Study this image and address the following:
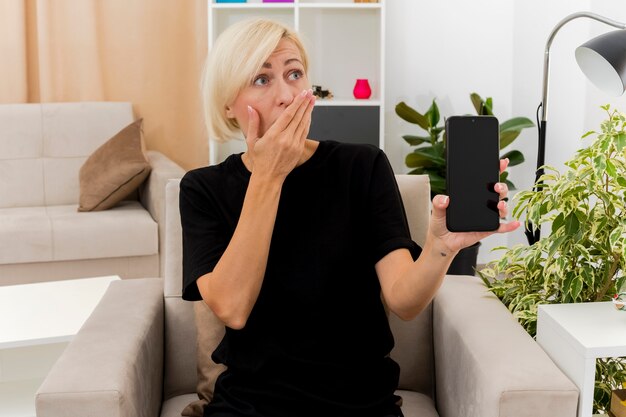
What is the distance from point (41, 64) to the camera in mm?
4156

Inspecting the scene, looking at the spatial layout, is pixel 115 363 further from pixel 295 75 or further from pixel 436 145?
pixel 436 145

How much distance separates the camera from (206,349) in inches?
68.9

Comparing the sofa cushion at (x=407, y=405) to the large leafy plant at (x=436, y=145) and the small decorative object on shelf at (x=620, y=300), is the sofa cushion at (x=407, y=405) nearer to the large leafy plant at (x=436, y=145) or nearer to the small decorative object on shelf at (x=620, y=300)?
the small decorative object on shelf at (x=620, y=300)

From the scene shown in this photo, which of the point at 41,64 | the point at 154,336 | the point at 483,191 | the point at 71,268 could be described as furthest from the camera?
the point at 41,64

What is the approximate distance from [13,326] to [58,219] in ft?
3.73

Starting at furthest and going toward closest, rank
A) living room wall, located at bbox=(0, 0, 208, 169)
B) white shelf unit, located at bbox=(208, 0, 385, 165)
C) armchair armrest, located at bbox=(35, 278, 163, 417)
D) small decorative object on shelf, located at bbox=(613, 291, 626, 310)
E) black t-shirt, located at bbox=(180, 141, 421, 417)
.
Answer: white shelf unit, located at bbox=(208, 0, 385, 165)
living room wall, located at bbox=(0, 0, 208, 169)
small decorative object on shelf, located at bbox=(613, 291, 626, 310)
black t-shirt, located at bbox=(180, 141, 421, 417)
armchair armrest, located at bbox=(35, 278, 163, 417)

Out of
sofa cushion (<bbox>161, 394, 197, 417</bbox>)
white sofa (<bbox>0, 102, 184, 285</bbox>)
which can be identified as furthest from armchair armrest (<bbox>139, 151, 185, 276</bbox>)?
sofa cushion (<bbox>161, 394, 197, 417</bbox>)

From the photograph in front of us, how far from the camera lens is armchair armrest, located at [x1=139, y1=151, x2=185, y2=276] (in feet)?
11.5

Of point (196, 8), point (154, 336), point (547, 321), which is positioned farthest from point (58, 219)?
point (547, 321)

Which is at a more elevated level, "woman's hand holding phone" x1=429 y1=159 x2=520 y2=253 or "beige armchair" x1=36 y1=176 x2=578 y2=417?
"woman's hand holding phone" x1=429 y1=159 x2=520 y2=253

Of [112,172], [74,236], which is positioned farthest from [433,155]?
[74,236]

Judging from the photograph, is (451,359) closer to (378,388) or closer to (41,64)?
(378,388)

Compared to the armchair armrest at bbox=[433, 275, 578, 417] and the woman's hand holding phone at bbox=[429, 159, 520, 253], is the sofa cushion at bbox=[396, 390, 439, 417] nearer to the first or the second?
the armchair armrest at bbox=[433, 275, 578, 417]

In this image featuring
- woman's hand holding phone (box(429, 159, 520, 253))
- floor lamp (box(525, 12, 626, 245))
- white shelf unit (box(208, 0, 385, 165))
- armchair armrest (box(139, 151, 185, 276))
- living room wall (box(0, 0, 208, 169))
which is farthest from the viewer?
white shelf unit (box(208, 0, 385, 165))
